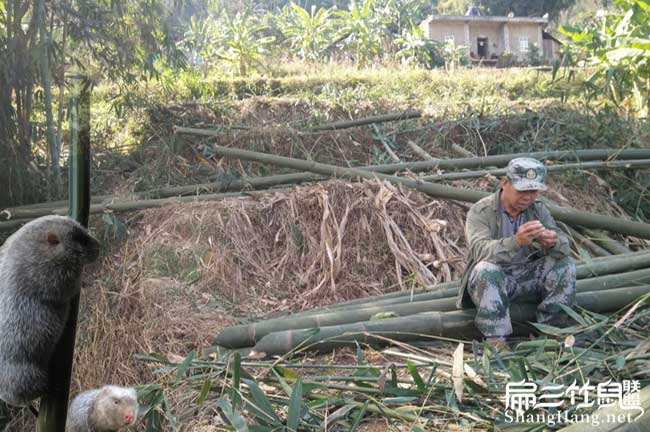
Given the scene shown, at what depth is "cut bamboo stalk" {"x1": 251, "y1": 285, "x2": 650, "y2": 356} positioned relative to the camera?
10.9 feet

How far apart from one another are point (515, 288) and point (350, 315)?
0.91 m

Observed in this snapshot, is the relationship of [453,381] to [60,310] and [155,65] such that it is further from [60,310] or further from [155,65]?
[155,65]

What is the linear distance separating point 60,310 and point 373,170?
14.8 feet

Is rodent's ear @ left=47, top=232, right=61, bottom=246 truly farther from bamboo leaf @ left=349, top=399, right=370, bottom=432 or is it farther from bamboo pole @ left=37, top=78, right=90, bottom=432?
bamboo leaf @ left=349, top=399, right=370, bottom=432

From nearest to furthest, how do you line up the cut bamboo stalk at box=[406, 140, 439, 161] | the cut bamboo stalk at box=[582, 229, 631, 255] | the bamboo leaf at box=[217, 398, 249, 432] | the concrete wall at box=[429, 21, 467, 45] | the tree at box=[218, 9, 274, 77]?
the bamboo leaf at box=[217, 398, 249, 432] → the cut bamboo stalk at box=[582, 229, 631, 255] → the cut bamboo stalk at box=[406, 140, 439, 161] → the tree at box=[218, 9, 274, 77] → the concrete wall at box=[429, 21, 467, 45]

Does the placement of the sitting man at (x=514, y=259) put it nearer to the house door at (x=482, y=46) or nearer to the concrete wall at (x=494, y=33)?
the concrete wall at (x=494, y=33)

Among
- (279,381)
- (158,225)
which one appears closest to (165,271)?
(158,225)

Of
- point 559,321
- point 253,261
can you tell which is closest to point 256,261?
point 253,261

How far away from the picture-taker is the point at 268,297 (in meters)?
4.83

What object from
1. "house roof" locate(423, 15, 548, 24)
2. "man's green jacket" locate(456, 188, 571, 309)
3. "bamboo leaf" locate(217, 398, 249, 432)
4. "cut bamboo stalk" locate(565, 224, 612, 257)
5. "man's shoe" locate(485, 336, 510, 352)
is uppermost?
"house roof" locate(423, 15, 548, 24)

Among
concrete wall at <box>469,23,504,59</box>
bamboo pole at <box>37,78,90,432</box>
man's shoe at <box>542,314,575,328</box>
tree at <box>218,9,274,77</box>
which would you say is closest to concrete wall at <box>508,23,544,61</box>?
concrete wall at <box>469,23,504,59</box>

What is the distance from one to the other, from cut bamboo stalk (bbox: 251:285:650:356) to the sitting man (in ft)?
0.43

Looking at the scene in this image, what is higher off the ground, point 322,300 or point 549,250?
point 549,250

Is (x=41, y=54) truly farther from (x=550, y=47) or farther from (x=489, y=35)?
(x=550, y=47)
